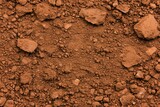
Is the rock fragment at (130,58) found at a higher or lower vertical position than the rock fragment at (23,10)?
lower

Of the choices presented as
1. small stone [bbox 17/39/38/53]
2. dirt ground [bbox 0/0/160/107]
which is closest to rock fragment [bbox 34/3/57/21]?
dirt ground [bbox 0/0/160/107]

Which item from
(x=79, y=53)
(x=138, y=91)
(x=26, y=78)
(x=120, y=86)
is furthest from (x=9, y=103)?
(x=138, y=91)

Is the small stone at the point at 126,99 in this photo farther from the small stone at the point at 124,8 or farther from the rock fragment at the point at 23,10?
the rock fragment at the point at 23,10

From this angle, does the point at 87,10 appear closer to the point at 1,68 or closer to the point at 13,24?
the point at 13,24

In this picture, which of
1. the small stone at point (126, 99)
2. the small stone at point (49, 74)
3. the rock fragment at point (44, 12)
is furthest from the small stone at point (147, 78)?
the rock fragment at point (44, 12)

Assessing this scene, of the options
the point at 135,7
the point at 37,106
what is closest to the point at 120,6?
the point at 135,7

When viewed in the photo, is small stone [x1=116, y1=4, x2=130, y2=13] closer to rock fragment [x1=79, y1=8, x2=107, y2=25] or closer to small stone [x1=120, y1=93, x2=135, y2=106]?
rock fragment [x1=79, y1=8, x2=107, y2=25]

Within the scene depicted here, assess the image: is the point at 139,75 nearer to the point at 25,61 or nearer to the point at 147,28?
the point at 147,28

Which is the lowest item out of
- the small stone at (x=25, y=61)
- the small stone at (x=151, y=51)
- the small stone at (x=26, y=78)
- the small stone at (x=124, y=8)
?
the small stone at (x=26, y=78)

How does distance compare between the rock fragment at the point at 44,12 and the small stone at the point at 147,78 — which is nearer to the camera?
the small stone at the point at 147,78
